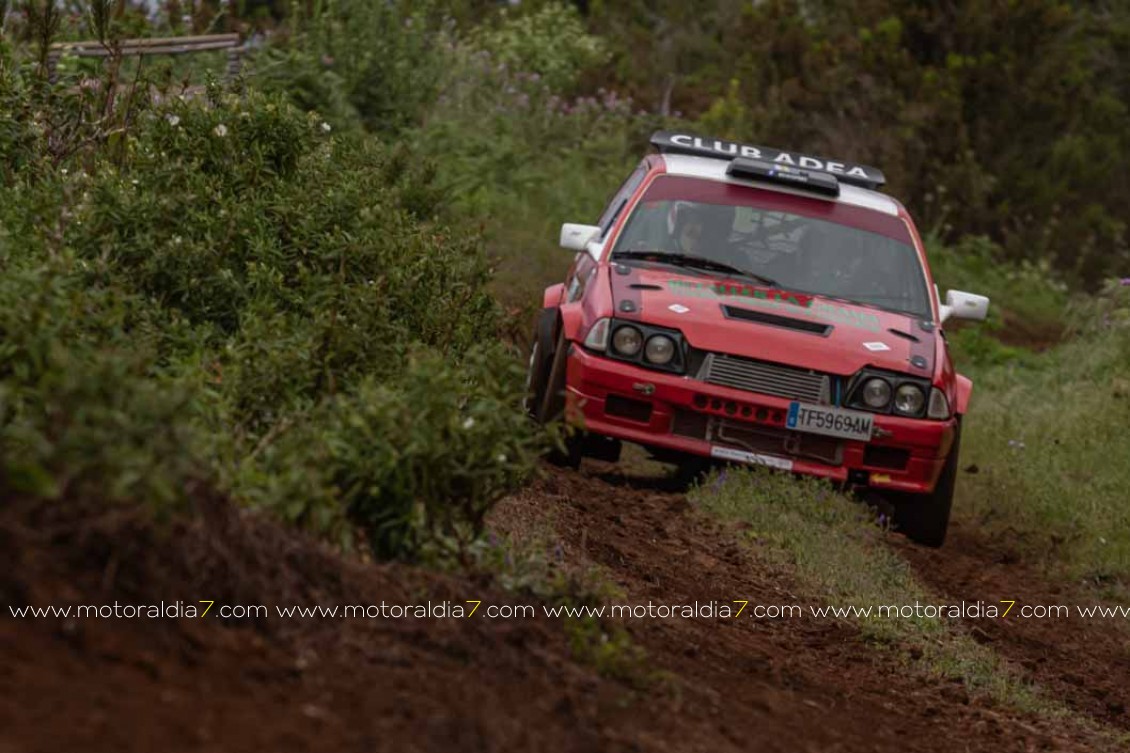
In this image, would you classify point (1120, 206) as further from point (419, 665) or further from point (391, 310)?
point (419, 665)

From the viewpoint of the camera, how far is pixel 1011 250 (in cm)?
2261

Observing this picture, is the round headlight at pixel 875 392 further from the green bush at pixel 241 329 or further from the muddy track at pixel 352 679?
the muddy track at pixel 352 679

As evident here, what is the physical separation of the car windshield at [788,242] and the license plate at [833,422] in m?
0.98

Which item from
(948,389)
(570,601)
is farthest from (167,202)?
(948,389)

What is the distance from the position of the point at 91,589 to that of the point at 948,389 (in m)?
5.87

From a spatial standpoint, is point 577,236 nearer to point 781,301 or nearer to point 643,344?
point 781,301

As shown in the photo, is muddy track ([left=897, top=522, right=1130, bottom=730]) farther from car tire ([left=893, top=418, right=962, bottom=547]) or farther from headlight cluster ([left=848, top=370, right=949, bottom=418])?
headlight cluster ([left=848, top=370, right=949, bottom=418])

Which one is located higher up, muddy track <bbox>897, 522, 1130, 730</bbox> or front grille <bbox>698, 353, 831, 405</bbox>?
front grille <bbox>698, 353, 831, 405</bbox>

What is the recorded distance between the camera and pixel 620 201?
35.2ft

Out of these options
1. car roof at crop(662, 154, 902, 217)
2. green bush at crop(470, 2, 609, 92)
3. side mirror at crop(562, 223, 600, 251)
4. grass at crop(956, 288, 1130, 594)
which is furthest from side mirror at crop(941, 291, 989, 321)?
green bush at crop(470, 2, 609, 92)

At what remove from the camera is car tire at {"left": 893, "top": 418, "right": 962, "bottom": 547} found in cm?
956

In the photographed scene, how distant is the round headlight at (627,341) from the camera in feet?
29.9

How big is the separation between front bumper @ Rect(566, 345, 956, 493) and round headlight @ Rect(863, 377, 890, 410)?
0.07 metres

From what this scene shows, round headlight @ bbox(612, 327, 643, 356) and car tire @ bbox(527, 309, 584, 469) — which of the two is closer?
round headlight @ bbox(612, 327, 643, 356)
